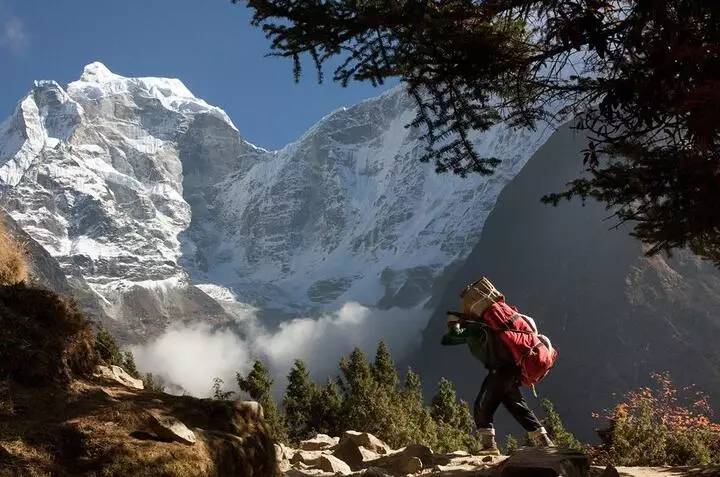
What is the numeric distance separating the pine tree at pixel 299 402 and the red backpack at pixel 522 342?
115ft

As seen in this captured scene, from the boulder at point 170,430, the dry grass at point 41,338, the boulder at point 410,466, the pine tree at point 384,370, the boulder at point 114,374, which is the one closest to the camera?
the boulder at point 170,430

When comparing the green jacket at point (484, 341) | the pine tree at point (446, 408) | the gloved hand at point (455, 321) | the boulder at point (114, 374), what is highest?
the boulder at point (114, 374)

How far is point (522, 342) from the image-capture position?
19.2 feet

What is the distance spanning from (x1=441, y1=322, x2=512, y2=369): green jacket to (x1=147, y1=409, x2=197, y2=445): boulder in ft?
8.98

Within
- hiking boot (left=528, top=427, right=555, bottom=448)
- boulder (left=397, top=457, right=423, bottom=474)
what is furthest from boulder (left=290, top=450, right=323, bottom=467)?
hiking boot (left=528, top=427, right=555, bottom=448)

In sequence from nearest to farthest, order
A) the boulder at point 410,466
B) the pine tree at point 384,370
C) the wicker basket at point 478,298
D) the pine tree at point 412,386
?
the wicker basket at point 478,298 → the boulder at point 410,466 → the pine tree at point 412,386 → the pine tree at point 384,370

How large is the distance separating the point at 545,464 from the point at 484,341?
1.46m

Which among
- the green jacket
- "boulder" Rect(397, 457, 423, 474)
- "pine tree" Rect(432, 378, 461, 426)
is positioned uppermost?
the green jacket

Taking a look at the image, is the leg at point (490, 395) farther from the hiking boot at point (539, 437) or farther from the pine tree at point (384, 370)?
the pine tree at point (384, 370)

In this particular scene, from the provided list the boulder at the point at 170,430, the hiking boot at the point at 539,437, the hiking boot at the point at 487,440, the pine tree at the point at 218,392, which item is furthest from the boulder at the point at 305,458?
the pine tree at the point at 218,392

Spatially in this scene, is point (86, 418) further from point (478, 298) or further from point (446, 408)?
point (446, 408)

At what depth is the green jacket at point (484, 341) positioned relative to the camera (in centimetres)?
593

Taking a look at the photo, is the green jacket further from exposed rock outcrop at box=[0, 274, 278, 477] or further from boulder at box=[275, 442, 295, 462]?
boulder at box=[275, 442, 295, 462]

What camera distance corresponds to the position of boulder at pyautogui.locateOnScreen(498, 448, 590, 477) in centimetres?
472
